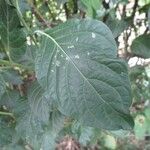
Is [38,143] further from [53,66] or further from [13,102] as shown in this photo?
[53,66]

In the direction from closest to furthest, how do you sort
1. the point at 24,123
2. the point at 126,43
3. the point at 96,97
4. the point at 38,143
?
the point at 96,97 < the point at 24,123 < the point at 38,143 < the point at 126,43

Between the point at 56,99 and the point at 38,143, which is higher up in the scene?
the point at 56,99

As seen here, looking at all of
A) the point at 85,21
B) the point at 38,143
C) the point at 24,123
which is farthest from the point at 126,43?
the point at 85,21

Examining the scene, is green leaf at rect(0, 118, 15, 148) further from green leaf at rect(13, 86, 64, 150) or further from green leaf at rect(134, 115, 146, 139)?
green leaf at rect(134, 115, 146, 139)

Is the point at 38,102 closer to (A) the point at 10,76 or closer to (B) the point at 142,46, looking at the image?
(A) the point at 10,76

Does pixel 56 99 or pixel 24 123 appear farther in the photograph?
pixel 24 123

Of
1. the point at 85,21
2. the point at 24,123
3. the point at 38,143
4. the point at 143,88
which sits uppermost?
the point at 85,21

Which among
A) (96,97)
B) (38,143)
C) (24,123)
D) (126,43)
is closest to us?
(96,97)

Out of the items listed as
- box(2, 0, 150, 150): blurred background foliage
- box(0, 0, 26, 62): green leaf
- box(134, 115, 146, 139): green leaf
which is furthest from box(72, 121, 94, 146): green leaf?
box(0, 0, 26, 62): green leaf
